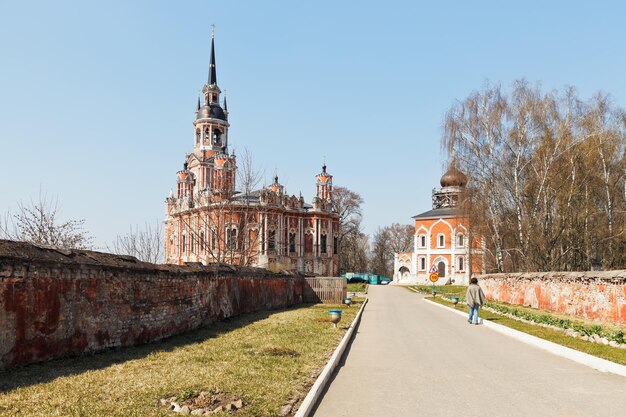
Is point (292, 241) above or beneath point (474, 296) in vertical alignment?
above

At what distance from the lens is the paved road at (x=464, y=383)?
7578 mm

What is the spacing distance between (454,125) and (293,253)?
34090 mm

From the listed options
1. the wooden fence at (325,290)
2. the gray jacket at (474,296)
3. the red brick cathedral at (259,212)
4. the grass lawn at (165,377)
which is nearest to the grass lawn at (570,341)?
the gray jacket at (474,296)

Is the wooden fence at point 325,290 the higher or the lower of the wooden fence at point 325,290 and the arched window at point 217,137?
the lower

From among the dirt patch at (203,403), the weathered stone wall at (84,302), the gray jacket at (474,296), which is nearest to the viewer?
the dirt patch at (203,403)

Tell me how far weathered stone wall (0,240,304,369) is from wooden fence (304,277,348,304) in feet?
54.5

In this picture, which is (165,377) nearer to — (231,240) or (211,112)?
(231,240)

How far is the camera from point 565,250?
117 ft

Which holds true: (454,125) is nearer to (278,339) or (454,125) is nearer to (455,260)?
(278,339)

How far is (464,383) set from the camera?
9.41 metres

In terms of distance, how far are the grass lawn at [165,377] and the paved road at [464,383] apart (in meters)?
0.68

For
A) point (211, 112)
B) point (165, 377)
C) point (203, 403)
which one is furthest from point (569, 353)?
point (211, 112)

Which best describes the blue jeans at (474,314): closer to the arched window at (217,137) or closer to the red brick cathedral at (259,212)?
the red brick cathedral at (259,212)

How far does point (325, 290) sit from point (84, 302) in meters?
23.4
